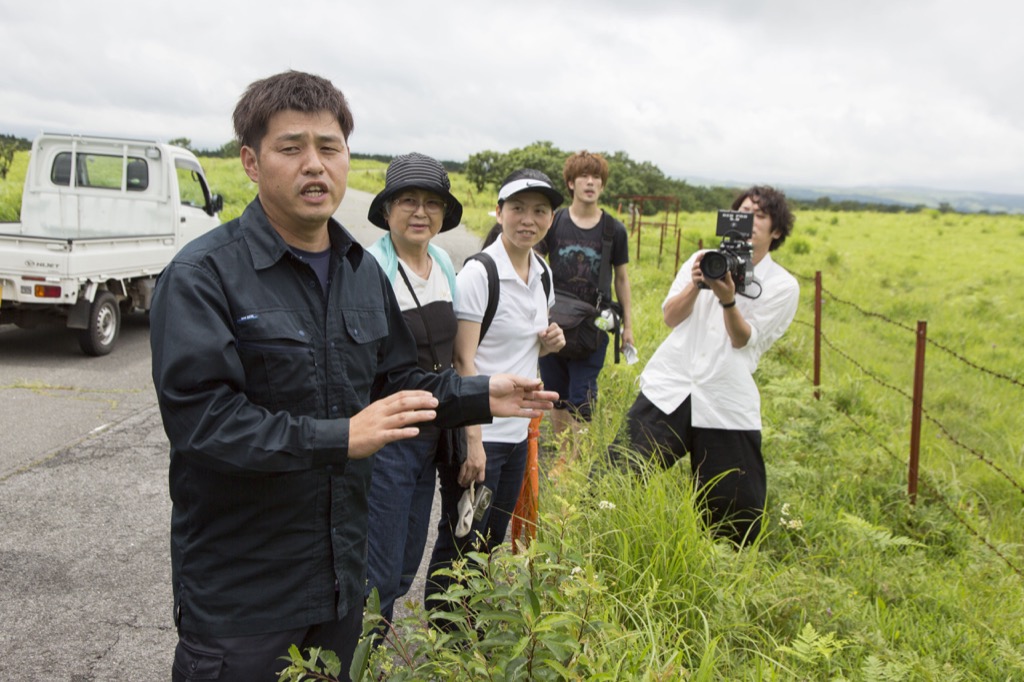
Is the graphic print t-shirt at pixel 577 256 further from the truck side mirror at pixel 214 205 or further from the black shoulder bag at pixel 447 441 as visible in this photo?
the truck side mirror at pixel 214 205

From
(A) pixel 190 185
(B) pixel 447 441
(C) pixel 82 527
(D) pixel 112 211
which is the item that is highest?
(A) pixel 190 185

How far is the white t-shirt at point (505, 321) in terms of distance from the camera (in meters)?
2.85

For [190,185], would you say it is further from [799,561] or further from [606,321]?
[799,561]

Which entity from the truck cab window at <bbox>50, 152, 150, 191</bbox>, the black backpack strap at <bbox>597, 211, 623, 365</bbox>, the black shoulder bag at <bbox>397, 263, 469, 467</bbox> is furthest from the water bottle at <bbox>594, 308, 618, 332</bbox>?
the truck cab window at <bbox>50, 152, 150, 191</bbox>

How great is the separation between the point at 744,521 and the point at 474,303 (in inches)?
63.7

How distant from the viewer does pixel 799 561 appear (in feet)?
11.8

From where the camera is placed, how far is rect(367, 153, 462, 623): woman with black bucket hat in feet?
7.89

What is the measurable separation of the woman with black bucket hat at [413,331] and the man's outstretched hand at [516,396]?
45 centimetres

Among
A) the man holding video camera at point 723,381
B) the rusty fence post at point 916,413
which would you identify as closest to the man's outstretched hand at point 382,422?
Answer: the man holding video camera at point 723,381

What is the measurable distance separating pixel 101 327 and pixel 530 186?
20.2ft

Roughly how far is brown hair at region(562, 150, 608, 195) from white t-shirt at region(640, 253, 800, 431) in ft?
4.83

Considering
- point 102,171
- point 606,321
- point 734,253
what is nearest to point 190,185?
point 102,171

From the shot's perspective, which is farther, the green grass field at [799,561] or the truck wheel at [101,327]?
the truck wheel at [101,327]

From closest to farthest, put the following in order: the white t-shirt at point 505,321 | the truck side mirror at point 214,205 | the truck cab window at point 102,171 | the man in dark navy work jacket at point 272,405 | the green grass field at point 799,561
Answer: the man in dark navy work jacket at point 272,405
the green grass field at point 799,561
the white t-shirt at point 505,321
the truck cab window at point 102,171
the truck side mirror at point 214,205
